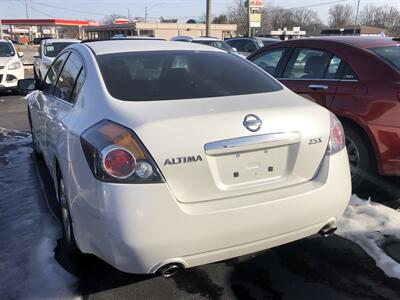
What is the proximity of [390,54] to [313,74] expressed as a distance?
86 centimetres

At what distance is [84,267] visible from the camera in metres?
3.48

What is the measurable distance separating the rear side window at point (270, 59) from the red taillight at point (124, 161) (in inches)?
149

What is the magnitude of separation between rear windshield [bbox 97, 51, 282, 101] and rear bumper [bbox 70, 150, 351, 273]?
2.43 feet

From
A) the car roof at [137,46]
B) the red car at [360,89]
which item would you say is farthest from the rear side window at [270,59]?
the car roof at [137,46]

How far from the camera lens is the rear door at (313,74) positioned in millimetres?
5113

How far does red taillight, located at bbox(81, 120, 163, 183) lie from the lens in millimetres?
2609

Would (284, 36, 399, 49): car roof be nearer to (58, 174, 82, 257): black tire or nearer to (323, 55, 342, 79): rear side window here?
(323, 55, 342, 79): rear side window

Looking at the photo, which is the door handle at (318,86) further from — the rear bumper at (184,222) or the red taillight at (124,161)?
the red taillight at (124,161)

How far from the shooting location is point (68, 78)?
13.1ft

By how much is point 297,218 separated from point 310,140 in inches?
19.2

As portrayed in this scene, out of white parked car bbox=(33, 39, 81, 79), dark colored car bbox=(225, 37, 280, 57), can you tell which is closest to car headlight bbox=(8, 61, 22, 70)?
white parked car bbox=(33, 39, 81, 79)

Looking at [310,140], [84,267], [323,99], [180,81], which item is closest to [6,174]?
[84,267]

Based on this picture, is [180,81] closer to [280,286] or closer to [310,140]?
[310,140]

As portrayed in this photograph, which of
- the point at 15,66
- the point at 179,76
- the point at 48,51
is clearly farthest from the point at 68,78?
the point at 48,51
